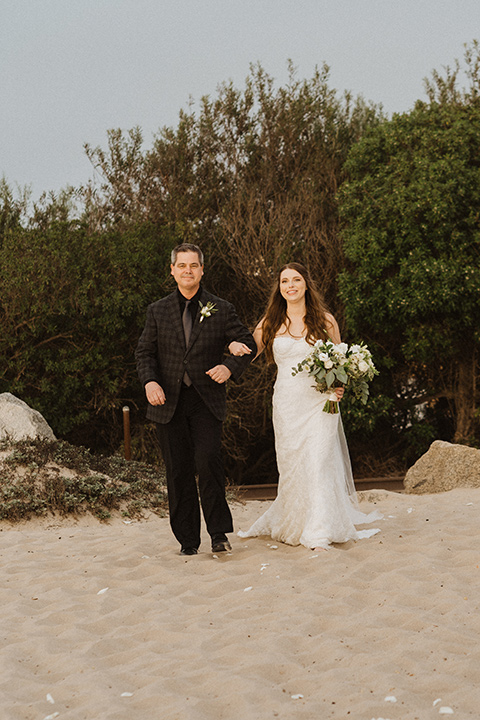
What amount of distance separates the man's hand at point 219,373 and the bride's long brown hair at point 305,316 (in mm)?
869

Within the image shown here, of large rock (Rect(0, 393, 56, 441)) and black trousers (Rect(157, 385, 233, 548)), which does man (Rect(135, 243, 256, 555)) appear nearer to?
black trousers (Rect(157, 385, 233, 548))

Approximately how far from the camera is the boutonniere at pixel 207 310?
5793mm

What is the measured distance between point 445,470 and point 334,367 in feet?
15.7

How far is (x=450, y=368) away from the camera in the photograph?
1559 cm

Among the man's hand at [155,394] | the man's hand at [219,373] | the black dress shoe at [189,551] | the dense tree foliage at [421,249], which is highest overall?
the dense tree foliage at [421,249]

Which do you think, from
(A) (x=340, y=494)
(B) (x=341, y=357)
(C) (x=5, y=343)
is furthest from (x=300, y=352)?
(C) (x=5, y=343)

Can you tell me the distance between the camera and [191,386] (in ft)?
18.9

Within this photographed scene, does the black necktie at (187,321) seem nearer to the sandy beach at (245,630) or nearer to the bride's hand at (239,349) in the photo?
the bride's hand at (239,349)

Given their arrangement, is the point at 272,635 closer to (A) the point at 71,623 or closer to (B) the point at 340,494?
(A) the point at 71,623

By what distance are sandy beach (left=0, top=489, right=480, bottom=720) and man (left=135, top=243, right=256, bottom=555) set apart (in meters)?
0.37

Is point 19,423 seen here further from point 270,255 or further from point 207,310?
point 270,255

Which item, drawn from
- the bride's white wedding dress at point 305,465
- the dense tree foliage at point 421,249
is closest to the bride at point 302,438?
the bride's white wedding dress at point 305,465

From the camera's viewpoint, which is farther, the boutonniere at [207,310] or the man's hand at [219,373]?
the boutonniere at [207,310]

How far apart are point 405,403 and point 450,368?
3.95 ft
